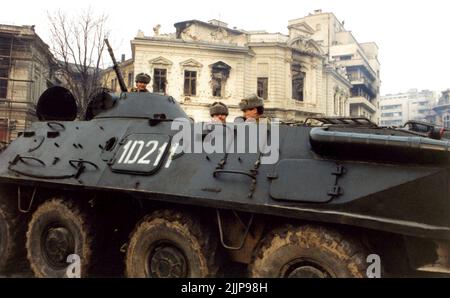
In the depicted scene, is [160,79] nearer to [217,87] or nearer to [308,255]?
[217,87]

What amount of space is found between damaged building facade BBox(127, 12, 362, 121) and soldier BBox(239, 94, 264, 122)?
20704 mm

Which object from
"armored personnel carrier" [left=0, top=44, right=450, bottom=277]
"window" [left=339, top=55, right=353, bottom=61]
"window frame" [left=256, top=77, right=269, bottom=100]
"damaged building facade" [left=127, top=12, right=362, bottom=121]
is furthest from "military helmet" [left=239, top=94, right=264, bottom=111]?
"window" [left=339, top=55, right=353, bottom=61]

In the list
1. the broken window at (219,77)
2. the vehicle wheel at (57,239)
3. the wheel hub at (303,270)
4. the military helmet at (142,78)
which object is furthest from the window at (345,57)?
the wheel hub at (303,270)

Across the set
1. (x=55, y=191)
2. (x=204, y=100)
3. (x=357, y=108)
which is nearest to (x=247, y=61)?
(x=204, y=100)

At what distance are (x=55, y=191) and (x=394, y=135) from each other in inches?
177

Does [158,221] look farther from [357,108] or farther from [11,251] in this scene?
[357,108]

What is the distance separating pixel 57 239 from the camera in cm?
548

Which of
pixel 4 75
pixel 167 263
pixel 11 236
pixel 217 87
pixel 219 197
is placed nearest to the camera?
pixel 219 197

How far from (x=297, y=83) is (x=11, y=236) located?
87.0 feet

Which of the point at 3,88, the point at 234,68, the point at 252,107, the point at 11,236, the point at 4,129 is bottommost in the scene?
the point at 11,236

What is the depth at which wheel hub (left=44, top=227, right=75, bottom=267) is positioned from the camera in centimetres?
545

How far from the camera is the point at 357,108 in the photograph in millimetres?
44719

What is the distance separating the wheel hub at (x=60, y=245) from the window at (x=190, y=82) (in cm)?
2225

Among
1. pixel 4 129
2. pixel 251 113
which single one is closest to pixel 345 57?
pixel 4 129
